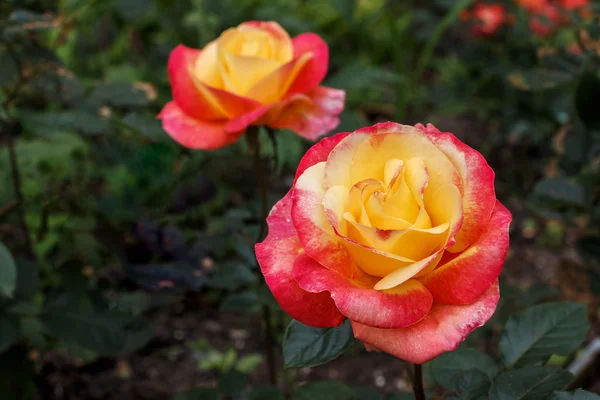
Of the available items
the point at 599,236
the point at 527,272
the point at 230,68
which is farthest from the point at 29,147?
the point at 527,272

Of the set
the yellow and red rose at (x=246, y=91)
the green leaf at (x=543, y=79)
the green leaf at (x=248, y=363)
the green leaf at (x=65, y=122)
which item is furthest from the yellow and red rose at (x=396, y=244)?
the green leaf at (x=248, y=363)

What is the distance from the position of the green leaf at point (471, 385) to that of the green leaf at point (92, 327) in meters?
0.57

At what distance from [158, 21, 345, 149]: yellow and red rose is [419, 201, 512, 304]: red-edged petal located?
0.31 metres

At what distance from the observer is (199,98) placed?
755 millimetres

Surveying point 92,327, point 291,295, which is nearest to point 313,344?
point 291,295

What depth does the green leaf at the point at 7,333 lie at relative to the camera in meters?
0.91

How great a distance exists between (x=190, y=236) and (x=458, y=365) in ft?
2.01

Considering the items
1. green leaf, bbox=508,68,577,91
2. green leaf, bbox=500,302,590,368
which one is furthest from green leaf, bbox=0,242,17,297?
green leaf, bbox=508,68,577,91

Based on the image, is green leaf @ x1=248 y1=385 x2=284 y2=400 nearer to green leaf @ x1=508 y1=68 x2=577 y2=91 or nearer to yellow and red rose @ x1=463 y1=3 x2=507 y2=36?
green leaf @ x1=508 y1=68 x2=577 y2=91

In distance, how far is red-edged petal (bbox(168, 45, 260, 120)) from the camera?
729mm

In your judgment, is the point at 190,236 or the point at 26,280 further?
the point at 190,236

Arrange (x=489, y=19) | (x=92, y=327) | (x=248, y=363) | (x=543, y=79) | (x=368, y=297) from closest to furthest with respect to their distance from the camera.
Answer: (x=368, y=297), (x=92, y=327), (x=543, y=79), (x=248, y=363), (x=489, y=19)

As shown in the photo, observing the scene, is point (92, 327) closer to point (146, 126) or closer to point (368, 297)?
point (146, 126)

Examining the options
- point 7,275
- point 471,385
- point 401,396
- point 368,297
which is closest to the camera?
point 368,297
